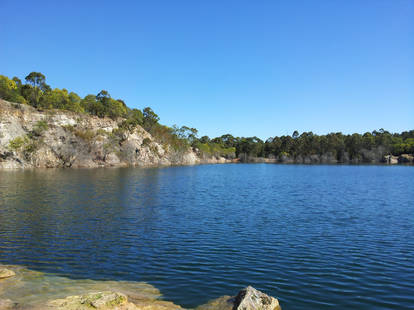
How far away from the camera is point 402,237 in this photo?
2152cm

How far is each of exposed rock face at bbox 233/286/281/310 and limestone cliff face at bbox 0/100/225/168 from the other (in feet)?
355

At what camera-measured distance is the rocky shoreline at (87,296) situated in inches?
410

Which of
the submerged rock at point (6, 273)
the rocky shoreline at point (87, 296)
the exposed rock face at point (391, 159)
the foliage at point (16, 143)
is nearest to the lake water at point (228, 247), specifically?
the rocky shoreline at point (87, 296)

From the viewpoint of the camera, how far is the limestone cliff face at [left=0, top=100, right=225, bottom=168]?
3895 inches

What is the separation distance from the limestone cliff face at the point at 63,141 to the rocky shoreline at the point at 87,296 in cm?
10060

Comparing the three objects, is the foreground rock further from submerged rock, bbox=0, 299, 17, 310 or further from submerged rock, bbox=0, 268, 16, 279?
submerged rock, bbox=0, 268, 16, 279

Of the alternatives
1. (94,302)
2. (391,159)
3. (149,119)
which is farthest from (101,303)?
(391,159)

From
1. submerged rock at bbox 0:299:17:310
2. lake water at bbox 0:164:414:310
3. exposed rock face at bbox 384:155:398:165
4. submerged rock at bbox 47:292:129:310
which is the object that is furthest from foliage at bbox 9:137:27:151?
exposed rock face at bbox 384:155:398:165

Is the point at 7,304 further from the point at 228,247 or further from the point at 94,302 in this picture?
the point at 228,247

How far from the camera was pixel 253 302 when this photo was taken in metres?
10.5

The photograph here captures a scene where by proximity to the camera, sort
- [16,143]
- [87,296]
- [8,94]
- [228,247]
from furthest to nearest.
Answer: [8,94]
[16,143]
[228,247]
[87,296]

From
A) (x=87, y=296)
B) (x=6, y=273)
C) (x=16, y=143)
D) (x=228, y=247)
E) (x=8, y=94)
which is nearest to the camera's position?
(x=87, y=296)

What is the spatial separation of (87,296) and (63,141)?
382 feet

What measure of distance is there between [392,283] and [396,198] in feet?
107
